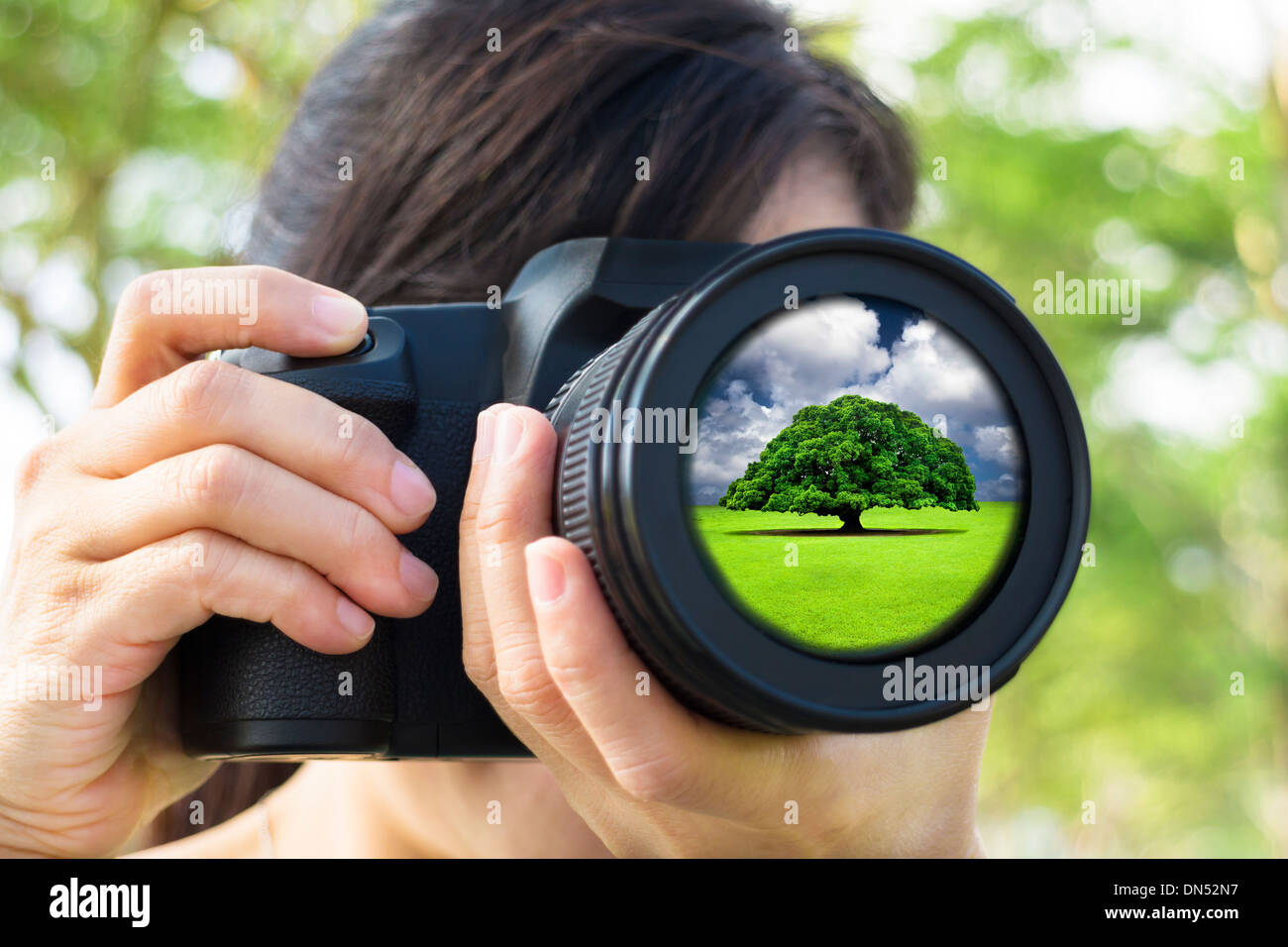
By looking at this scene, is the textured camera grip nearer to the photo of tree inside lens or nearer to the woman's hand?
the woman's hand

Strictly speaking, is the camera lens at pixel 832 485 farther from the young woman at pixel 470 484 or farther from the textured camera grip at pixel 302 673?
the textured camera grip at pixel 302 673

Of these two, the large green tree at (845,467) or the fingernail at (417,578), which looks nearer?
the large green tree at (845,467)

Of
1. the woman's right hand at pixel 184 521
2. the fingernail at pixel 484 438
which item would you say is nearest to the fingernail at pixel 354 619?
the woman's right hand at pixel 184 521

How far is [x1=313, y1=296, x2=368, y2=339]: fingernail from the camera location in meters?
0.68

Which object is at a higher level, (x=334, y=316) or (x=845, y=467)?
(x=334, y=316)

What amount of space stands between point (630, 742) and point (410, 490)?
0.68 ft

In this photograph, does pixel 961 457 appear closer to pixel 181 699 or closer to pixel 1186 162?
pixel 181 699

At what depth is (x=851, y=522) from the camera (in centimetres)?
51

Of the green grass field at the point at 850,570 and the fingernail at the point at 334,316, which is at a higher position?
the fingernail at the point at 334,316

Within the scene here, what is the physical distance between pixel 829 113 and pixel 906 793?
0.52 m

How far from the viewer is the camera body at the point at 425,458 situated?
67 cm

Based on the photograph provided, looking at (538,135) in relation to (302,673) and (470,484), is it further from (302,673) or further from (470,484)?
(302,673)

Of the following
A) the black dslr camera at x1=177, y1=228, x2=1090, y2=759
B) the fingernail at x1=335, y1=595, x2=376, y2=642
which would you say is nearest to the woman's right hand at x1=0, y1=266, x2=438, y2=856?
the fingernail at x1=335, y1=595, x2=376, y2=642

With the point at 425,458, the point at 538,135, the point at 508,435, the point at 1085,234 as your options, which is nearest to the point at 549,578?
the point at 508,435
